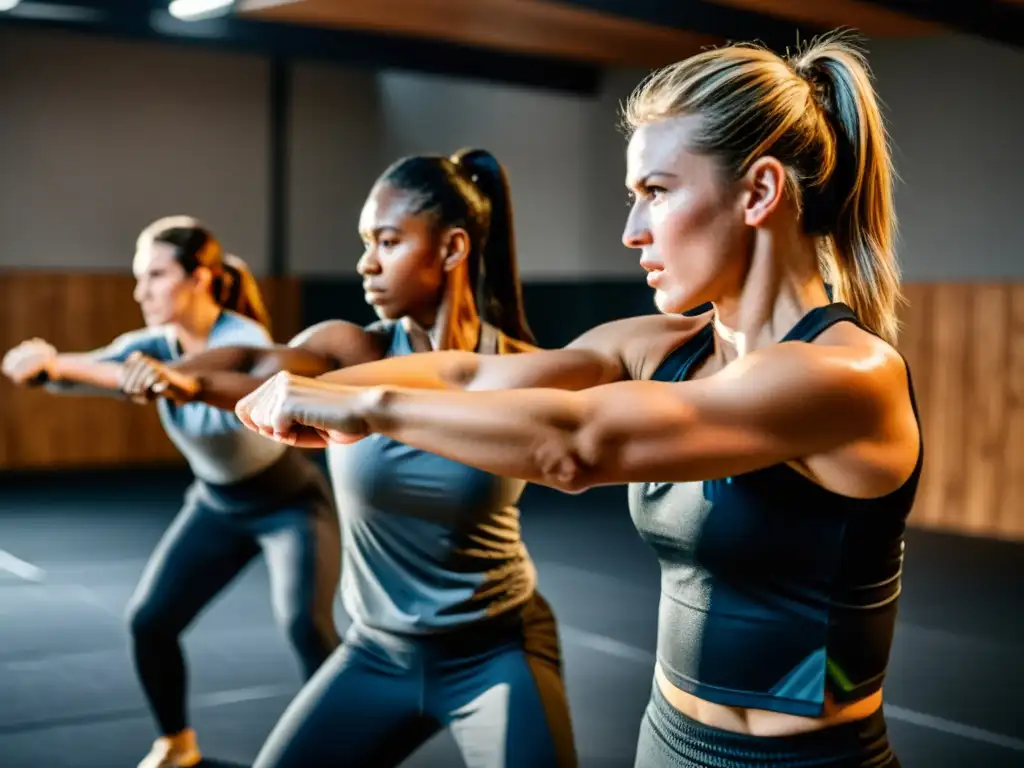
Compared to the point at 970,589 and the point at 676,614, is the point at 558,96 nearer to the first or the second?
the point at 970,589

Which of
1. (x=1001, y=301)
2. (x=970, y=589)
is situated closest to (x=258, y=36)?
(x=1001, y=301)

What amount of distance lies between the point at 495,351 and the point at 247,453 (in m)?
1.14

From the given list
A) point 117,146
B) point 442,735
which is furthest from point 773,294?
point 117,146

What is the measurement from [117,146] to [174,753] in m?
7.24

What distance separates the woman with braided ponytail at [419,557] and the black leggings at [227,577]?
2.76 feet

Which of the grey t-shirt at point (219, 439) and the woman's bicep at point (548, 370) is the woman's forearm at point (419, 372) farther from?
the grey t-shirt at point (219, 439)

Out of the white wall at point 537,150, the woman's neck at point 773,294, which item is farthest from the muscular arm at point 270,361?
the white wall at point 537,150

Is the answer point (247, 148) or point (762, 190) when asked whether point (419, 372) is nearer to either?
point (762, 190)

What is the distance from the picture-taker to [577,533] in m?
7.38

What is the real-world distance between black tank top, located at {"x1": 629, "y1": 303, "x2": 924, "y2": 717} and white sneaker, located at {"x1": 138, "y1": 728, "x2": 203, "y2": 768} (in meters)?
2.42

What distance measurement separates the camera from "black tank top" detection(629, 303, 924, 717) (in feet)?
4.26

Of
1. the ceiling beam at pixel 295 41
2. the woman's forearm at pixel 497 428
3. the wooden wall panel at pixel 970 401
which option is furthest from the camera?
the ceiling beam at pixel 295 41

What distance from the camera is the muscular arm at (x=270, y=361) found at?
7.52 feet

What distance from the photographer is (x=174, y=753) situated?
349 cm
